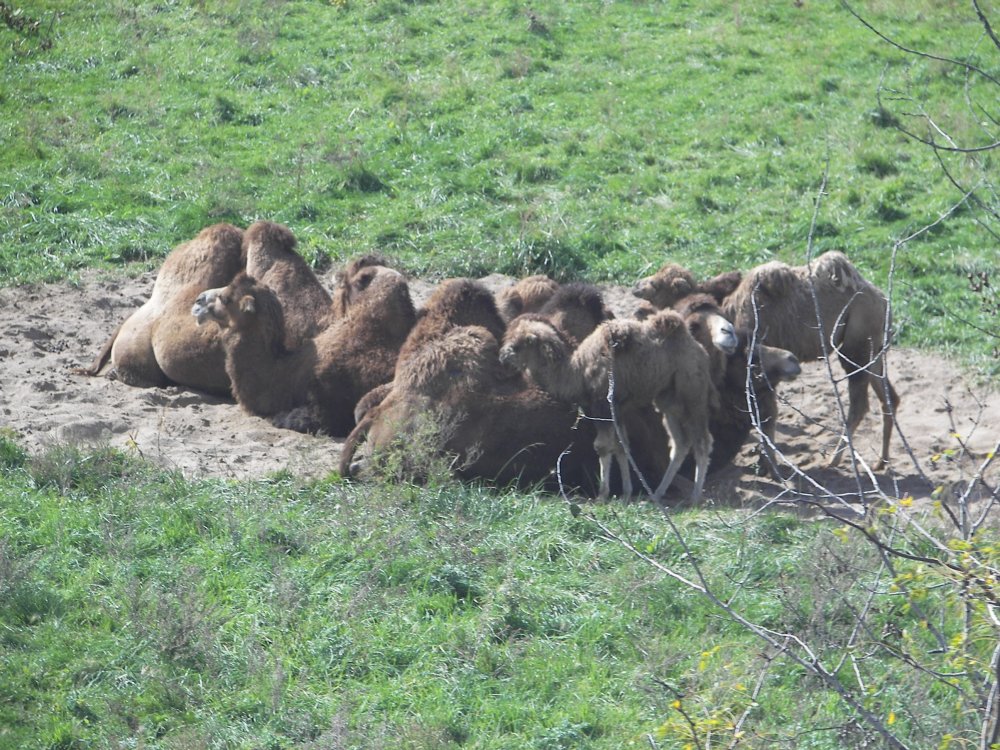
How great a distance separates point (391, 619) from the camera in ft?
22.0

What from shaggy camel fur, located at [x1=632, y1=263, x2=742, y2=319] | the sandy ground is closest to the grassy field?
the sandy ground

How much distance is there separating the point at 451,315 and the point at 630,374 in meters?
1.51

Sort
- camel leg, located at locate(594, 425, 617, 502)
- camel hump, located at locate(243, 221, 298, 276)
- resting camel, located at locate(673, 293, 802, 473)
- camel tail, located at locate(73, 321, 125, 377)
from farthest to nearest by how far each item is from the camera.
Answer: camel hump, located at locate(243, 221, 298, 276) → camel tail, located at locate(73, 321, 125, 377) → resting camel, located at locate(673, 293, 802, 473) → camel leg, located at locate(594, 425, 617, 502)

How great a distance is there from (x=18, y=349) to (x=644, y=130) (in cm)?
836

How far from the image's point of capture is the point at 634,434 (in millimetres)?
9219

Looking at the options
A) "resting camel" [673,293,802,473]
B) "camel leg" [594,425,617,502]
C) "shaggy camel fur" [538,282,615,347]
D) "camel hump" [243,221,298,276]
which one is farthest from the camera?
"camel hump" [243,221,298,276]

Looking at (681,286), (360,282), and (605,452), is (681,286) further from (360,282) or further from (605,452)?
(360,282)

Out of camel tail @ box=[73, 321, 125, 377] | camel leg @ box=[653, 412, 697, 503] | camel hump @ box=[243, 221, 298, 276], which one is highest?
camel hump @ box=[243, 221, 298, 276]

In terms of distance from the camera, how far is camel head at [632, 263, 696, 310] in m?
9.84

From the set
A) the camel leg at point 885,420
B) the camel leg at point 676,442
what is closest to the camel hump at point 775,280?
the camel leg at point 885,420

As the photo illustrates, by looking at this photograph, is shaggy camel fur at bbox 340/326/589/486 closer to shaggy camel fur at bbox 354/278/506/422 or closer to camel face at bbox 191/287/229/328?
shaggy camel fur at bbox 354/278/506/422

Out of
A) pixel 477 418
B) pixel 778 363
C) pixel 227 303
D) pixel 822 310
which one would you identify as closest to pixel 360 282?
pixel 227 303

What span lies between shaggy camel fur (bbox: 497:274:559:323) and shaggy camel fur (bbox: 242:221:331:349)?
1.50 metres

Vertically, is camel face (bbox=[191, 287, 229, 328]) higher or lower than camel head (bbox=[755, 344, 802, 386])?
higher
